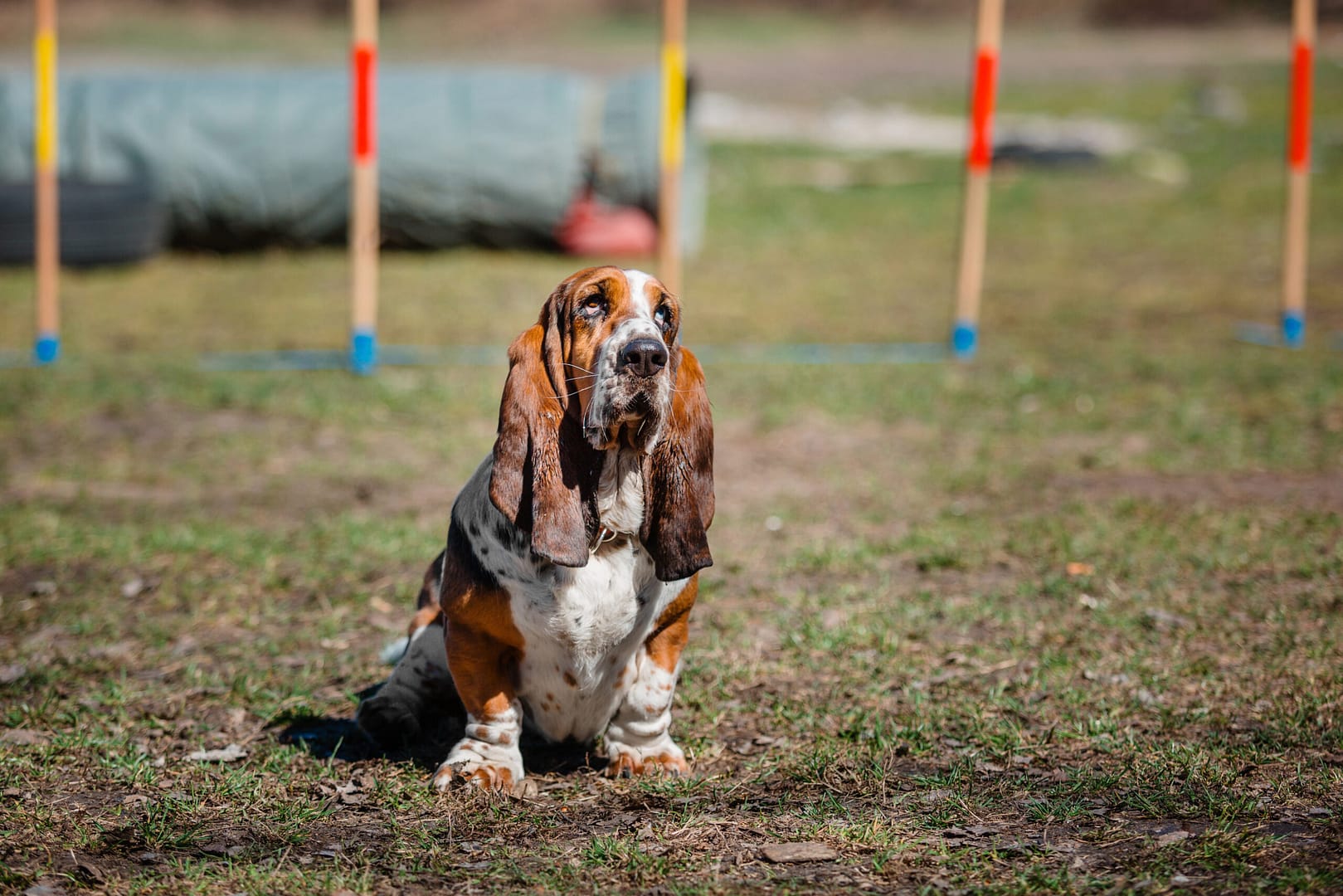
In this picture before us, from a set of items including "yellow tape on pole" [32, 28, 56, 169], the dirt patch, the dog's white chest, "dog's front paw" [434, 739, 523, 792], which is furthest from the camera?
"yellow tape on pole" [32, 28, 56, 169]

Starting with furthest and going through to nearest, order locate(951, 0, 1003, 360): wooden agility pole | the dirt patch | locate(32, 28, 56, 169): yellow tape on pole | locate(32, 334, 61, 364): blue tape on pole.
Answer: locate(32, 334, 61, 364): blue tape on pole, locate(951, 0, 1003, 360): wooden agility pole, locate(32, 28, 56, 169): yellow tape on pole, the dirt patch

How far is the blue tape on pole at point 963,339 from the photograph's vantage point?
375 inches

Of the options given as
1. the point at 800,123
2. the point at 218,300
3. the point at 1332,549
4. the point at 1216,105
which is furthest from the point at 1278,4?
the point at 1332,549

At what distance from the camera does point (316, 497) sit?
662cm

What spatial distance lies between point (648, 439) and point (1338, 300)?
32.3 feet

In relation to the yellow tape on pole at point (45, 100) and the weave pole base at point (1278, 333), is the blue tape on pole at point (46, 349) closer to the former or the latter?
the yellow tape on pole at point (45, 100)

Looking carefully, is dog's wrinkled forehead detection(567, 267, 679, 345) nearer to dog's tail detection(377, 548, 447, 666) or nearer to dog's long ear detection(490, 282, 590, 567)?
dog's long ear detection(490, 282, 590, 567)

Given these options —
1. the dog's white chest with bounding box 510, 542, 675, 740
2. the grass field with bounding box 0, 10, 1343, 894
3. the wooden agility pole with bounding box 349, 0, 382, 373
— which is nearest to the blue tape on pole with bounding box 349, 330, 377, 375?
the wooden agility pole with bounding box 349, 0, 382, 373

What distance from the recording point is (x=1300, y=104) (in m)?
9.65

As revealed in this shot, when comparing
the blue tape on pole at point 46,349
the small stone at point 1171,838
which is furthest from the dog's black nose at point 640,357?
the blue tape on pole at point 46,349

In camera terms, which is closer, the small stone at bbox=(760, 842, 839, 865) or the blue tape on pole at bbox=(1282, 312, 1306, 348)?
the small stone at bbox=(760, 842, 839, 865)

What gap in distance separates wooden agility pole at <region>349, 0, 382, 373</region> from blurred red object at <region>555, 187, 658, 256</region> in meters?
4.81

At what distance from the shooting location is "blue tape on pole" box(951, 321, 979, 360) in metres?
9.52

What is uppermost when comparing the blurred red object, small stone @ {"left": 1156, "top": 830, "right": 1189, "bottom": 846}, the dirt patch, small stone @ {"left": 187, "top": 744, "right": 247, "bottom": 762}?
the blurred red object
